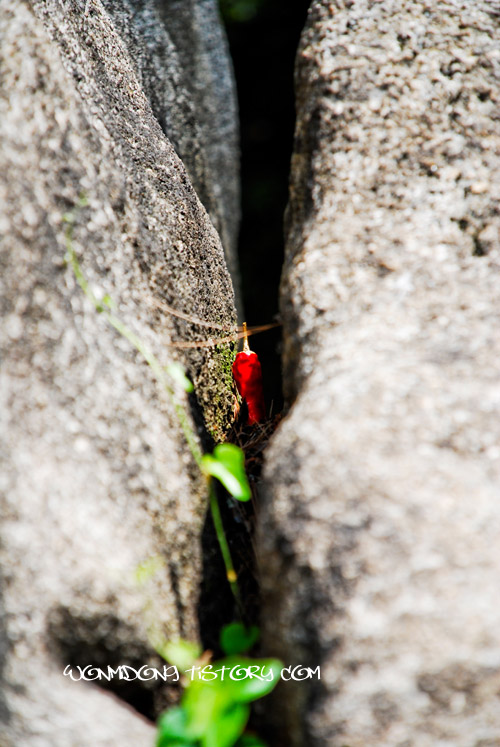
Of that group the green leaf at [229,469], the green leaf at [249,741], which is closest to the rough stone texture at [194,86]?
the green leaf at [229,469]

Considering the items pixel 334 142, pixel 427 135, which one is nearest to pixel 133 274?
pixel 334 142

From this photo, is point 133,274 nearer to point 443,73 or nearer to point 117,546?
point 117,546

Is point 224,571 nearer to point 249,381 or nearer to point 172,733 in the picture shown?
point 172,733

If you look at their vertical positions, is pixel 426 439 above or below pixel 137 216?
below

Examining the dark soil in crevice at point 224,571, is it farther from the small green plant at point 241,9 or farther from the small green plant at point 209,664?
the small green plant at point 241,9

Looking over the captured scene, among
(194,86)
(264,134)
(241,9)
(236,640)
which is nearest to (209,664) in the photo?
(236,640)

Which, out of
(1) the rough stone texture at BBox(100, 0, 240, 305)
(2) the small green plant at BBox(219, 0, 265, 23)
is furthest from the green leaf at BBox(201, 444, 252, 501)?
(2) the small green plant at BBox(219, 0, 265, 23)
